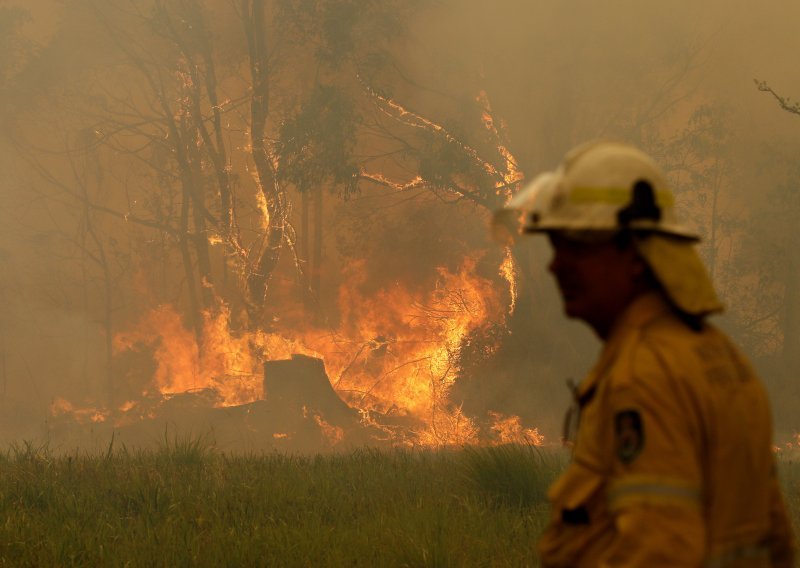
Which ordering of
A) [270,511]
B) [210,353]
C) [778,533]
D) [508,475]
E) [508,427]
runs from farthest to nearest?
[210,353]
[508,427]
[508,475]
[270,511]
[778,533]

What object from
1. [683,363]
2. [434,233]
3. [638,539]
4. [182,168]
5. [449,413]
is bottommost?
[449,413]

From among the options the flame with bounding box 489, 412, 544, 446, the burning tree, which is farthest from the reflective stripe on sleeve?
the flame with bounding box 489, 412, 544, 446

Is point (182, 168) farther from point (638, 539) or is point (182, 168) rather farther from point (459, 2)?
point (638, 539)

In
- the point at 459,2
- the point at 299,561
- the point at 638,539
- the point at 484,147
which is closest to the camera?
the point at 638,539

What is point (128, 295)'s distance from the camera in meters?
30.0

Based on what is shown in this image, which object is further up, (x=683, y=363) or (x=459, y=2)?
(x=459, y=2)

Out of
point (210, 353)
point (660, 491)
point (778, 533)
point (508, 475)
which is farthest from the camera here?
point (210, 353)

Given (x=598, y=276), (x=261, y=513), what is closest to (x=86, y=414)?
(x=261, y=513)

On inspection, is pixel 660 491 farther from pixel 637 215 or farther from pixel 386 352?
pixel 386 352

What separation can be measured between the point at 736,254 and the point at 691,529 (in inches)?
953

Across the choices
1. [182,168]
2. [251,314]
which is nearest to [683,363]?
[251,314]

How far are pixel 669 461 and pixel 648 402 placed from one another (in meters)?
0.10

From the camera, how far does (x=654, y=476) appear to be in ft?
5.29

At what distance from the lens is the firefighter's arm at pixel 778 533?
5.99 ft
